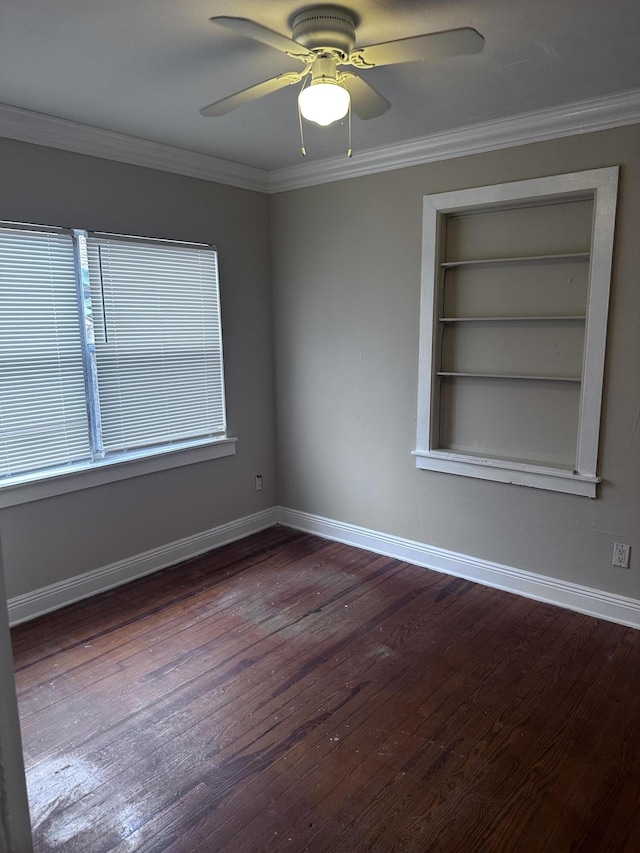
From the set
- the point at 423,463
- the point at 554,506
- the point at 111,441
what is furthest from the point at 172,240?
the point at 554,506

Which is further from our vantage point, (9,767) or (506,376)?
(506,376)

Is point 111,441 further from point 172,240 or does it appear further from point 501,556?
point 501,556

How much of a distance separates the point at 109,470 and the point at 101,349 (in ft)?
2.27

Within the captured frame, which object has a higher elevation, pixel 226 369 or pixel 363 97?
pixel 363 97

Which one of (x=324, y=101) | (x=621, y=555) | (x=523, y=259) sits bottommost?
(x=621, y=555)

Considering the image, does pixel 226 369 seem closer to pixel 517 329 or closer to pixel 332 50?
pixel 517 329

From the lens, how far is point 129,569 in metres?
3.39

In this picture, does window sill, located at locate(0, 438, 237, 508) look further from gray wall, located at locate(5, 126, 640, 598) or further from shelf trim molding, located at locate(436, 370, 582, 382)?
shelf trim molding, located at locate(436, 370, 582, 382)

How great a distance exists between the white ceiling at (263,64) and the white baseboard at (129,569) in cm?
243

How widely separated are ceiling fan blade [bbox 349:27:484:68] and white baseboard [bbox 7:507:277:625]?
2.87 meters

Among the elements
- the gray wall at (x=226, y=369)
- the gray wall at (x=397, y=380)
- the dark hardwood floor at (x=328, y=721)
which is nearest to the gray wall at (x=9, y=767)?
the dark hardwood floor at (x=328, y=721)

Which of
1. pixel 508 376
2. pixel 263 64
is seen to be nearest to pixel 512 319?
pixel 508 376

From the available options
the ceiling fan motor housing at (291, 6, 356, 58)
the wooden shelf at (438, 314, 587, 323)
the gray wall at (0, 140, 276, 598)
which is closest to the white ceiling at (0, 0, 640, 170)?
the ceiling fan motor housing at (291, 6, 356, 58)

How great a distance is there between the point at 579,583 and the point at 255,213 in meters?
3.13
